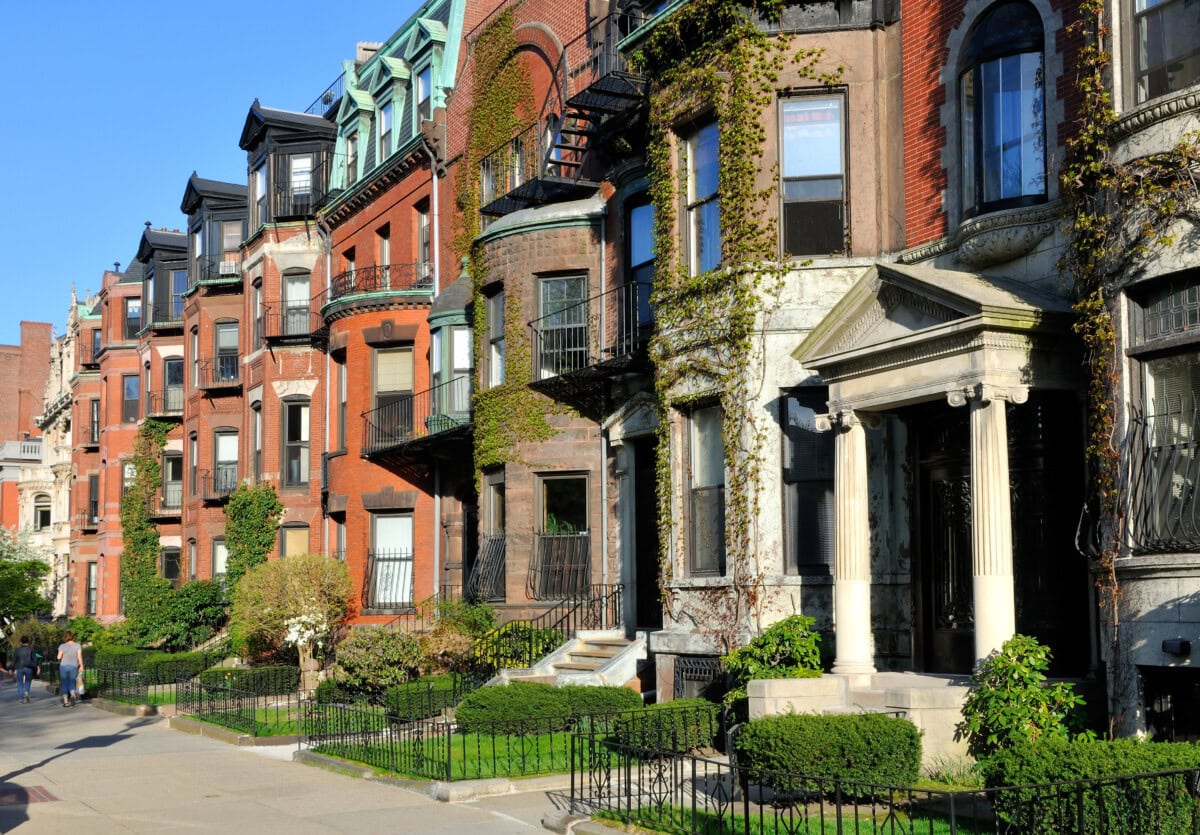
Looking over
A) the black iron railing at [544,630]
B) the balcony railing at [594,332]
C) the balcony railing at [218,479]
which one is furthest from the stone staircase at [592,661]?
the balcony railing at [218,479]

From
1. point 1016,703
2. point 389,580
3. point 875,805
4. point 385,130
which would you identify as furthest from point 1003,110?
point 385,130

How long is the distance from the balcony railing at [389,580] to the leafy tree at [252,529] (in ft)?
22.2

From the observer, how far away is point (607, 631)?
23.5 m

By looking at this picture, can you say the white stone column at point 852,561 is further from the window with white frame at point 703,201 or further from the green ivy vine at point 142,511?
the green ivy vine at point 142,511

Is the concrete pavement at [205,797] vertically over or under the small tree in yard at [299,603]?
under

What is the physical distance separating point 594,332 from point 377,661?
23.9ft

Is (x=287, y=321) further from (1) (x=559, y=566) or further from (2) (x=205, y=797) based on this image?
(2) (x=205, y=797)

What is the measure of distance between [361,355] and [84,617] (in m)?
26.0

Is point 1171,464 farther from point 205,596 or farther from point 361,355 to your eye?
point 205,596

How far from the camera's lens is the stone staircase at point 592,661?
21.4 m

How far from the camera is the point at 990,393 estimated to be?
14.5 m

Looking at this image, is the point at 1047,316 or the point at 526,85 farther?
the point at 526,85

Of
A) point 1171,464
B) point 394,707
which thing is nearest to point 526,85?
point 394,707

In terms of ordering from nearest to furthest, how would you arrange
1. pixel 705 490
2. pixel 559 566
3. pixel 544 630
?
1. pixel 705 490
2. pixel 544 630
3. pixel 559 566
